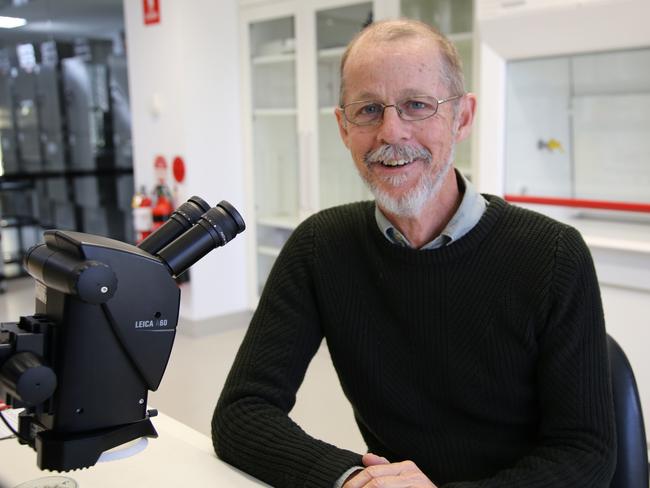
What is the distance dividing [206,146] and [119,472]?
3.23m

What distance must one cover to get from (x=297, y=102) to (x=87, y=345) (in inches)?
133

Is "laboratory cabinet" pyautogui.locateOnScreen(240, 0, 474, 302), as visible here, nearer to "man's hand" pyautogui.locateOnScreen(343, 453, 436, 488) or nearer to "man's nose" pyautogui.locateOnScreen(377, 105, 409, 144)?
"man's nose" pyautogui.locateOnScreen(377, 105, 409, 144)

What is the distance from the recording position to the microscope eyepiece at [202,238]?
2.91 feet

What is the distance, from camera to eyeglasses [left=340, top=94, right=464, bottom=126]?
122 cm

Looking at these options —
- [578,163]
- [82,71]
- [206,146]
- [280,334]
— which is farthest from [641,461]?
[82,71]

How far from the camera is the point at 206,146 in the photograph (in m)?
4.12

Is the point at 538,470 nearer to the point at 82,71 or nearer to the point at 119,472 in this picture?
the point at 119,472

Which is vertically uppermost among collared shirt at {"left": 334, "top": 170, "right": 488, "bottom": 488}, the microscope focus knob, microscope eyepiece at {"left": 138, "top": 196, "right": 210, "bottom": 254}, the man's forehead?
the man's forehead

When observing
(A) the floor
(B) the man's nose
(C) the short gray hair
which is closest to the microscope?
(B) the man's nose

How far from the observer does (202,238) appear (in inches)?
36.3

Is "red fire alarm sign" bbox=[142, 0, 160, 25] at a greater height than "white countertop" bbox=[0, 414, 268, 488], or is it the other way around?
"red fire alarm sign" bbox=[142, 0, 160, 25]

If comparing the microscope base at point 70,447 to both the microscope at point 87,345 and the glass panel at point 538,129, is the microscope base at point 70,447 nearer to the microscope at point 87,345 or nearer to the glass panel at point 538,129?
the microscope at point 87,345

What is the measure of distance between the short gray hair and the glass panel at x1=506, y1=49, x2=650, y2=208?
1.47m

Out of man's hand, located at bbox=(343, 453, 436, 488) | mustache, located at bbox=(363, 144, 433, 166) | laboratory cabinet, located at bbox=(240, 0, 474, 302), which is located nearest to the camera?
man's hand, located at bbox=(343, 453, 436, 488)
